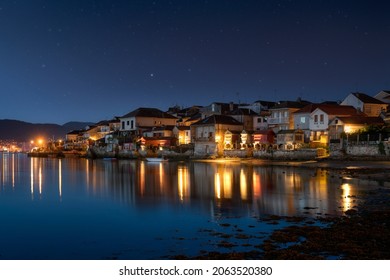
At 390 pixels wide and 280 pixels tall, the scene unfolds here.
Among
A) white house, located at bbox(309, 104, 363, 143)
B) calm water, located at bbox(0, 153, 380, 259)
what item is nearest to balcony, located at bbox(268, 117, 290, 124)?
white house, located at bbox(309, 104, 363, 143)

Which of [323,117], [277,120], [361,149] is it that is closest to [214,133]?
[277,120]

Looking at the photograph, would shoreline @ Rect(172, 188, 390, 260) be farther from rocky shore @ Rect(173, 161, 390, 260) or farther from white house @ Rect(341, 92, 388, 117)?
white house @ Rect(341, 92, 388, 117)

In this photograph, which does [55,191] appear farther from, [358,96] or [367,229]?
[358,96]

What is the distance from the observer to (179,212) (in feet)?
59.0

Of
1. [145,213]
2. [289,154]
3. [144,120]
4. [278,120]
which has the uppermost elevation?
[144,120]

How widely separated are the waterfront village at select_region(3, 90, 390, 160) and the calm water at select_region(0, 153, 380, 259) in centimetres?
1781

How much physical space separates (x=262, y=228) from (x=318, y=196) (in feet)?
28.0

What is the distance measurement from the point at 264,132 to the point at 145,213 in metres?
41.9

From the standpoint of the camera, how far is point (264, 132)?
191 feet

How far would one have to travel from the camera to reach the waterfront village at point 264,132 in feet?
151

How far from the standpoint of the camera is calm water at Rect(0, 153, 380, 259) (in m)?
12.5

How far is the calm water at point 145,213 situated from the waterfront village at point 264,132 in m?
17.8

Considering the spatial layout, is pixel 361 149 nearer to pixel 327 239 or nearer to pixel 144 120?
pixel 327 239
